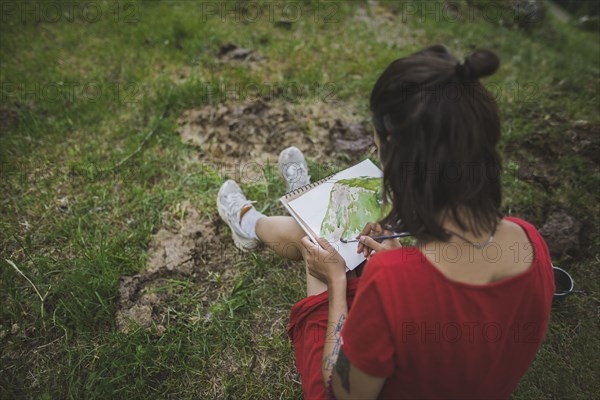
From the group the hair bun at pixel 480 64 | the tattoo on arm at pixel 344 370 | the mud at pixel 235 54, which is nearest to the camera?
the hair bun at pixel 480 64

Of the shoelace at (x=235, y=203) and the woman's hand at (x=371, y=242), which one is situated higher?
the woman's hand at (x=371, y=242)

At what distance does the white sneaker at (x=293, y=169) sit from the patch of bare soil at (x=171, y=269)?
536 millimetres

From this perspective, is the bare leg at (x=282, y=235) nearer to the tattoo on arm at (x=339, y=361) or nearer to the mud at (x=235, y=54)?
the tattoo on arm at (x=339, y=361)

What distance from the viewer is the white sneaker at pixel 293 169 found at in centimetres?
236

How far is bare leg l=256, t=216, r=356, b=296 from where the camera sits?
1917 millimetres

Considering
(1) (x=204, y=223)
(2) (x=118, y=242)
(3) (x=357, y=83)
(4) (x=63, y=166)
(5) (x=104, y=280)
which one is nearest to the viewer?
(5) (x=104, y=280)

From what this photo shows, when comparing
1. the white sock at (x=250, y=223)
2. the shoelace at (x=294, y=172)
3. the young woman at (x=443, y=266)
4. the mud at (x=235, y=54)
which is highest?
the young woman at (x=443, y=266)

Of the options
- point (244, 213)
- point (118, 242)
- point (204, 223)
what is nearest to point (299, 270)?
point (244, 213)

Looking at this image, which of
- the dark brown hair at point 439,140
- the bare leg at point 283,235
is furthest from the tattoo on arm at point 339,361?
the bare leg at point 283,235

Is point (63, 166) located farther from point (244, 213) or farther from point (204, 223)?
point (244, 213)

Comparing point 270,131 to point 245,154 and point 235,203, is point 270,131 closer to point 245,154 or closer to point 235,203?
point 245,154

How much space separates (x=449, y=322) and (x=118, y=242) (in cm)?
192

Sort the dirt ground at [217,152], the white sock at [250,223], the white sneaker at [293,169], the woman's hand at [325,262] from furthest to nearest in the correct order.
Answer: the white sneaker at [293,169] → the white sock at [250,223] → the dirt ground at [217,152] → the woman's hand at [325,262]

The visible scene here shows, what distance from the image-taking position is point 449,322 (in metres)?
0.94
